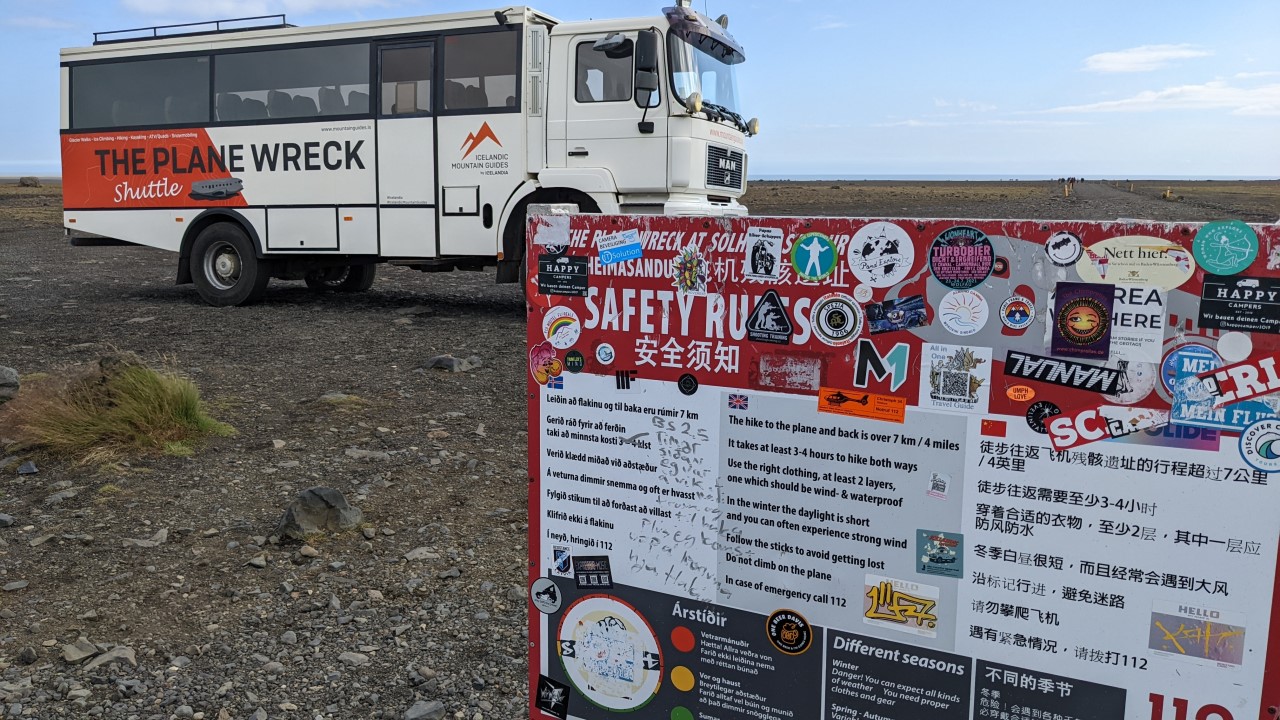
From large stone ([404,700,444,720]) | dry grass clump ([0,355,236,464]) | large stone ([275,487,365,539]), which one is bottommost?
large stone ([404,700,444,720])

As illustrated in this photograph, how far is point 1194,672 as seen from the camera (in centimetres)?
179

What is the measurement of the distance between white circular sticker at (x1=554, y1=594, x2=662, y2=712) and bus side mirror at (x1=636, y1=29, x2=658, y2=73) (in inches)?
322

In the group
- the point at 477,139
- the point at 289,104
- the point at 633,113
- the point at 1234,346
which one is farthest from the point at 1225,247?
the point at 289,104

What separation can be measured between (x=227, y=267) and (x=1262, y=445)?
12.7 m

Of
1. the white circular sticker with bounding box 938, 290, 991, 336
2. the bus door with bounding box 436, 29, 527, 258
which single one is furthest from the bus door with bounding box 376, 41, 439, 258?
the white circular sticker with bounding box 938, 290, 991, 336

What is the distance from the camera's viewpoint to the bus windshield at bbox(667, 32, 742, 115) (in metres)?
10.2

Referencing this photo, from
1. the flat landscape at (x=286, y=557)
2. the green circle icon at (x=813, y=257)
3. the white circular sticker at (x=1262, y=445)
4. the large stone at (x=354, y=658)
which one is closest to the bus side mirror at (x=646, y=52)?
the flat landscape at (x=286, y=557)

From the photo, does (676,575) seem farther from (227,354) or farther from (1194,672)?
(227,354)

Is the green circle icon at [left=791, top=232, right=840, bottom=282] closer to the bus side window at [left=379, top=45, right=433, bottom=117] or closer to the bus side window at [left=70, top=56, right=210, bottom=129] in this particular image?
the bus side window at [left=379, top=45, right=433, bottom=117]

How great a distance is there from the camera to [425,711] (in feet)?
10.5

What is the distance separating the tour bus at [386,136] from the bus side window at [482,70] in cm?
2

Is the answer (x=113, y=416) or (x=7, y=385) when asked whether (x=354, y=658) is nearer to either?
(x=113, y=416)

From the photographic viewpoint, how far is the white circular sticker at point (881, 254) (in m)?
1.92

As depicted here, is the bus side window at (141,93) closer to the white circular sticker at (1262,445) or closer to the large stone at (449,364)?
the large stone at (449,364)
